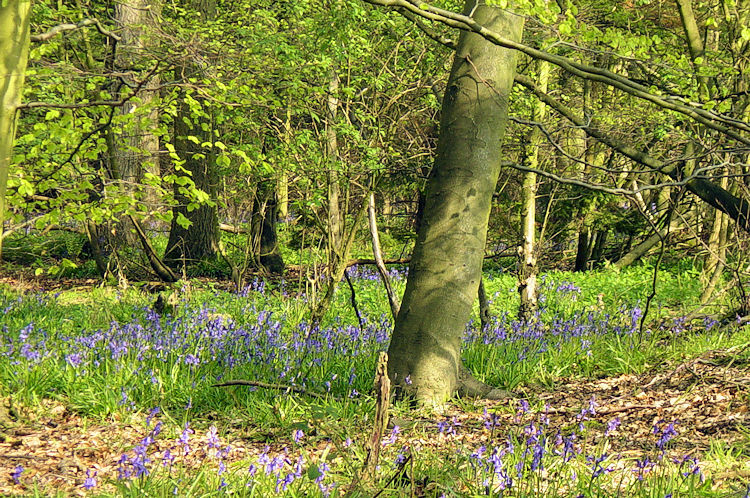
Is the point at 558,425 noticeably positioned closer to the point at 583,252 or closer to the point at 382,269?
the point at 382,269

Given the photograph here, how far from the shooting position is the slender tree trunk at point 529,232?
8.10 metres

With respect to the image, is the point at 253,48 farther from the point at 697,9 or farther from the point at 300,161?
the point at 697,9

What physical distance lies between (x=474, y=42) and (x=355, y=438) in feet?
9.27

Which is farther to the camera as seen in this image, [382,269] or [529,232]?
[529,232]

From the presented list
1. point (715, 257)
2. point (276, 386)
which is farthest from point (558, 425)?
point (715, 257)

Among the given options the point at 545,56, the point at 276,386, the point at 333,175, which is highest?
the point at 545,56

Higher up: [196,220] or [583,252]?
[583,252]

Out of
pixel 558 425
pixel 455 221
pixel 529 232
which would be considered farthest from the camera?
pixel 529 232

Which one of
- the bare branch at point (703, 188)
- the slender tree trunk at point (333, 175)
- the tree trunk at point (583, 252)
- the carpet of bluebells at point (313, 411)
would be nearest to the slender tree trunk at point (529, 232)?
the carpet of bluebells at point (313, 411)

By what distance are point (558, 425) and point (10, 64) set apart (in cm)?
398

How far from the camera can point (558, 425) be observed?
4.40m

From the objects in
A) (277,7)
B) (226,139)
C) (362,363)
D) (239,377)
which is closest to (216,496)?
(239,377)

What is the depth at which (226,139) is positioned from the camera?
10758 millimetres

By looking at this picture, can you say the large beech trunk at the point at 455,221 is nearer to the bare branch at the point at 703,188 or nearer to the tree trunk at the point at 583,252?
the bare branch at the point at 703,188
